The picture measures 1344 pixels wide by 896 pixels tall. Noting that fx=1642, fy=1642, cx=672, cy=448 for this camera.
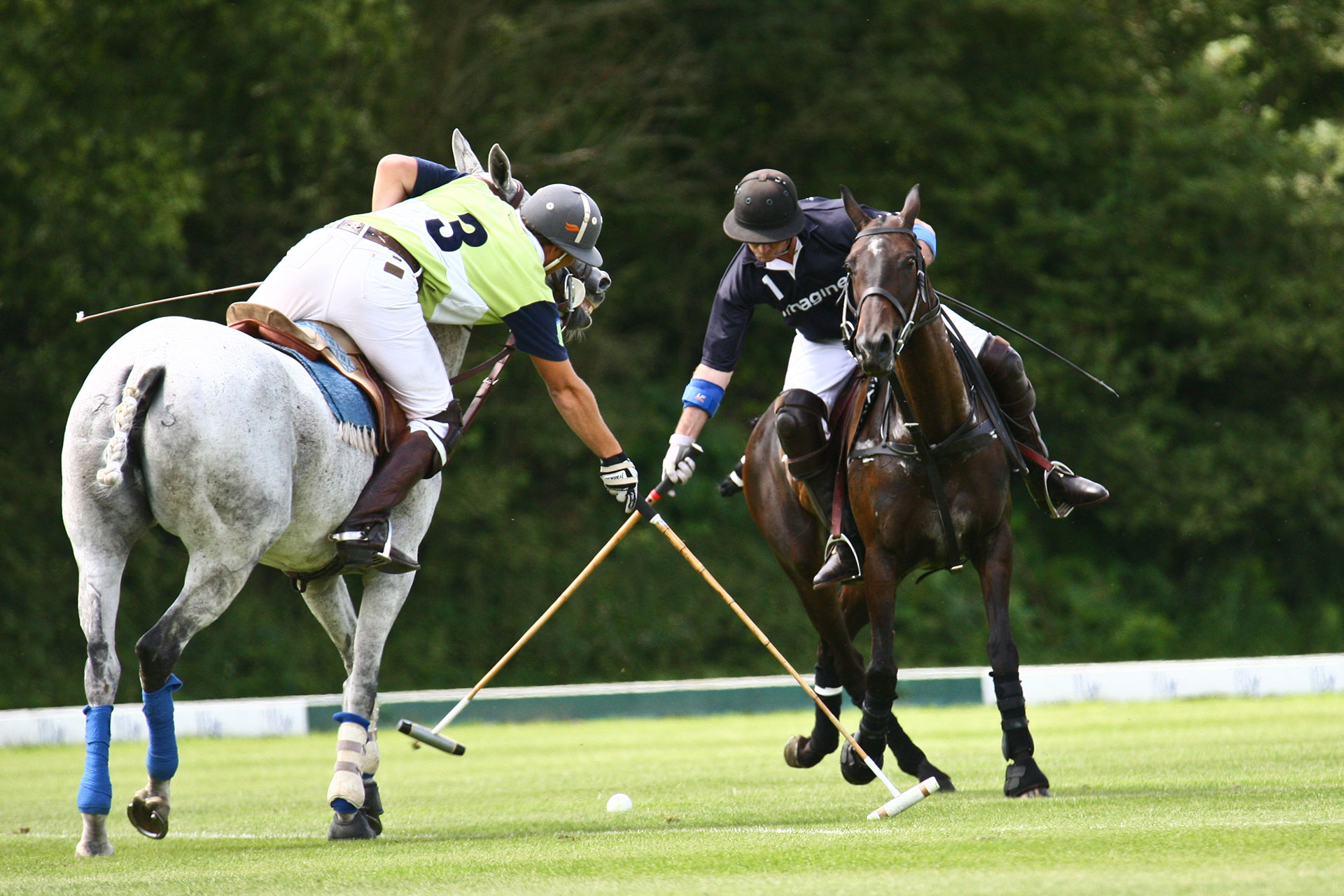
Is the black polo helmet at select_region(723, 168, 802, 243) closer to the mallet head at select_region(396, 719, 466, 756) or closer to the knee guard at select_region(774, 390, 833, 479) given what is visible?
the knee guard at select_region(774, 390, 833, 479)

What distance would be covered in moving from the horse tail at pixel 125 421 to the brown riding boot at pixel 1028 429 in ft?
10.8

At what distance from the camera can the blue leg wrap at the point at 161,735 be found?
5.03 metres

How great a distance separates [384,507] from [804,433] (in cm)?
204

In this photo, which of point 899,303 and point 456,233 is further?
point 456,233

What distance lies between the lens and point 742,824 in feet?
17.3

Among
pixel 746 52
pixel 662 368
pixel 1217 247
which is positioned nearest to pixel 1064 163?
pixel 1217 247

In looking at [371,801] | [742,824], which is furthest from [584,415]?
[742,824]

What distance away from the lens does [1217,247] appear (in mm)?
19938

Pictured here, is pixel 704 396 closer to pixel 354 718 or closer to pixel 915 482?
pixel 915 482

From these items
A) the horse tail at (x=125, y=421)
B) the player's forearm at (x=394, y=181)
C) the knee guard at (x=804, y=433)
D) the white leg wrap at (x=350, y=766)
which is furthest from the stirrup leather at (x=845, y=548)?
the horse tail at (x=125, y=421)

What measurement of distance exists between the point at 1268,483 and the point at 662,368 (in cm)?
723

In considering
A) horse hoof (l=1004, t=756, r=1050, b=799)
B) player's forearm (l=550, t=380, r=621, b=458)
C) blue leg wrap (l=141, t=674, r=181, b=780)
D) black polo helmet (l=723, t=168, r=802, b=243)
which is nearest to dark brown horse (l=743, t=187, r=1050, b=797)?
horse hoof (l=1004, t=756, r=1050, b=799)

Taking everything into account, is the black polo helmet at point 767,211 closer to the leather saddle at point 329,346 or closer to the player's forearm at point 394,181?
the player's forearm at point 394,181

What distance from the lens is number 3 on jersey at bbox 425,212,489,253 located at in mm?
5805
